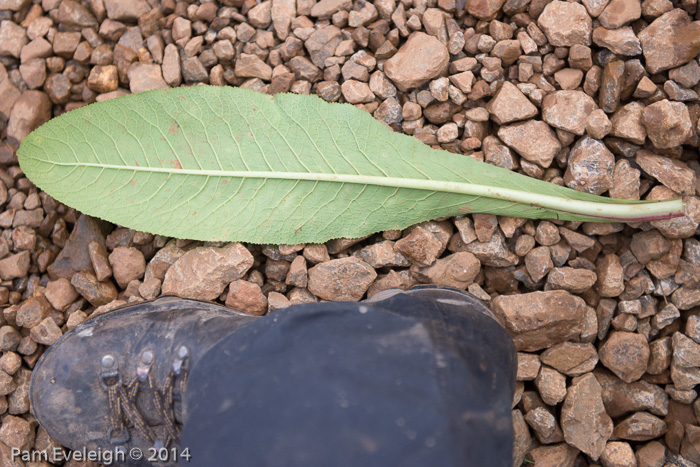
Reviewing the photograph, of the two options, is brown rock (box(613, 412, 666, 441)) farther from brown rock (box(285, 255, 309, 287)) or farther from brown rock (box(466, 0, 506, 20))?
brown rock (box(466, 0, 506, 20))

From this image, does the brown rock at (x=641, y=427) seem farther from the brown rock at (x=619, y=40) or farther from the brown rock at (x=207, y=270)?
the brown rock at (x=207, y=270)

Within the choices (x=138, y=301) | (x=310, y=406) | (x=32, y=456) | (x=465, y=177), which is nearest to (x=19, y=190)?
(x=138, y=301)

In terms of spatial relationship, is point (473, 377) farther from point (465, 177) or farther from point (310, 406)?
point (465, 177)

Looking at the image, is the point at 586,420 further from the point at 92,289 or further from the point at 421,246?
the point at 92,289

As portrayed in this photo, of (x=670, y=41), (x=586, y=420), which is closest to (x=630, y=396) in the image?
(x=586, y=420)

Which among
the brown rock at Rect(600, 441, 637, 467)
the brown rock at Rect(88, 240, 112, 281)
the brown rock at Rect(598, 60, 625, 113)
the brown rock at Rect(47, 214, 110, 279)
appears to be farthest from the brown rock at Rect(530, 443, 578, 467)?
the brown rock at Rect(47, 214, 110, 279)

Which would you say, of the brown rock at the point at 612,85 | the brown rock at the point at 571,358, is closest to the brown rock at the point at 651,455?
the brown rock at the point at 571,358

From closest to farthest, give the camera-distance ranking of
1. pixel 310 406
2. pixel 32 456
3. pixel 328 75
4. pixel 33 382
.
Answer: pixel 310 406 < pixel 33 382 < pixel 32 456 < pixel 328 75

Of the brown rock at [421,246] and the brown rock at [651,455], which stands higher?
the brown rock at [421,246]
